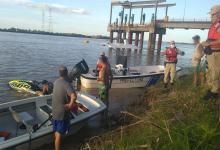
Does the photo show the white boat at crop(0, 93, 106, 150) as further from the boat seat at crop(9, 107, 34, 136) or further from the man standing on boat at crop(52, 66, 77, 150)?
the man standing on boat at crop(52, 66, 77, 150)

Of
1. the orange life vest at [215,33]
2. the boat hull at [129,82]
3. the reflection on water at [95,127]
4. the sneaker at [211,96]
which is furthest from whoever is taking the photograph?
the boat hull at [129,82]

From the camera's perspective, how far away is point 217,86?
5.99 meters

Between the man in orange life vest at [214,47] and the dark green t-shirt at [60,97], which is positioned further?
the dark green t-shirt at [60,97]

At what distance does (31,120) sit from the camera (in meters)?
7.48

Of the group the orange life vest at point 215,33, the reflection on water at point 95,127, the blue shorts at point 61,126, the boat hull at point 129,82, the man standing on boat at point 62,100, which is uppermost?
the orange life vest at point 215,33

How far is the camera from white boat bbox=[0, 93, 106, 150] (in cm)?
620

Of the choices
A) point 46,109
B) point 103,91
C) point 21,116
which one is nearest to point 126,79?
point 103,91

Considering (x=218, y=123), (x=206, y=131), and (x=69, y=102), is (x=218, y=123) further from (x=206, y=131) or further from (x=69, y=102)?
(x=69, y=102)

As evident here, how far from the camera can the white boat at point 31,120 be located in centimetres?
620

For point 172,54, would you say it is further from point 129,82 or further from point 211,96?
point 211,96

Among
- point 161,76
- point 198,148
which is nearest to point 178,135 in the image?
point 198,148

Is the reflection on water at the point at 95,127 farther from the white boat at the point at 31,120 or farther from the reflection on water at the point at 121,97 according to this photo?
the white boat at the point at 31,120

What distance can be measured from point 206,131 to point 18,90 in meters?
11.2

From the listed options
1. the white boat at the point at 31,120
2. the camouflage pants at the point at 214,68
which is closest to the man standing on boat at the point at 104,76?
the white boat at the point at 31,120
